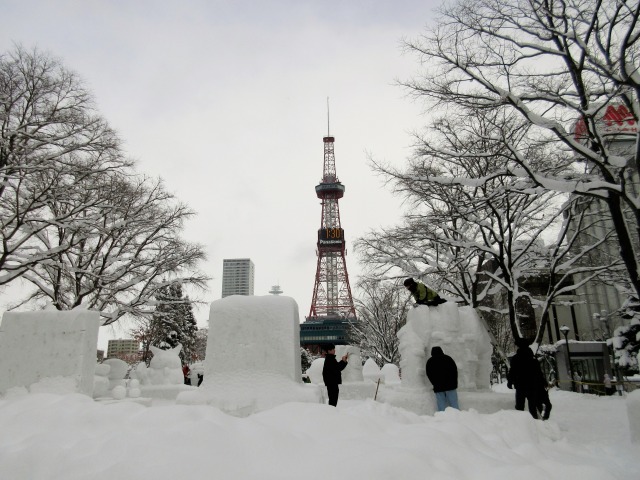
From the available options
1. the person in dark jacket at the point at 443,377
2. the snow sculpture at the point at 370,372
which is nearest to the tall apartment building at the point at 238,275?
the snow sculpture at the point at 370,372

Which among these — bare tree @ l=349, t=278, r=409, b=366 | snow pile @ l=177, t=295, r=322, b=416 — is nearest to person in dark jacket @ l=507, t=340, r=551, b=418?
snow pile @ l=177, t=295, r=322, b=416

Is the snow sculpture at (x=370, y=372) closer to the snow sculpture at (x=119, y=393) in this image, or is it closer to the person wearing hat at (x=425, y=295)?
the snow sculpture at (x=119, y=393)

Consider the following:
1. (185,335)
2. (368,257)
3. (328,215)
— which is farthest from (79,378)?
(328,215)

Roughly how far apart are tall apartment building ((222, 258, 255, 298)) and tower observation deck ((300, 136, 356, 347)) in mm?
113987

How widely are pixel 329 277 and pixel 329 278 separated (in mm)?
191

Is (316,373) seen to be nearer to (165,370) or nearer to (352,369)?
(352,369)

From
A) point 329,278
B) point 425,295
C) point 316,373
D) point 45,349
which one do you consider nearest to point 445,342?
point 425,295

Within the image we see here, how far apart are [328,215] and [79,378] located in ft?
202

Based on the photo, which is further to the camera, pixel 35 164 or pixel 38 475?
Result: pixel 35 164

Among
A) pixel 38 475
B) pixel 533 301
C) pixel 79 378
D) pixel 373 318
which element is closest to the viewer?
pixel 38 475

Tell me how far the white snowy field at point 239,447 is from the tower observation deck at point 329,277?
5777 cm

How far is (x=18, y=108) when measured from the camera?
389 inches

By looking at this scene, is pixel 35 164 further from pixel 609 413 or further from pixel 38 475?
pixel 609 413

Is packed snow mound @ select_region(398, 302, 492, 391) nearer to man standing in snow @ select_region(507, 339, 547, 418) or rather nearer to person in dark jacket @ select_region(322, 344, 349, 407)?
man standing in snow @ select_region(507, 339, 547, 418)
